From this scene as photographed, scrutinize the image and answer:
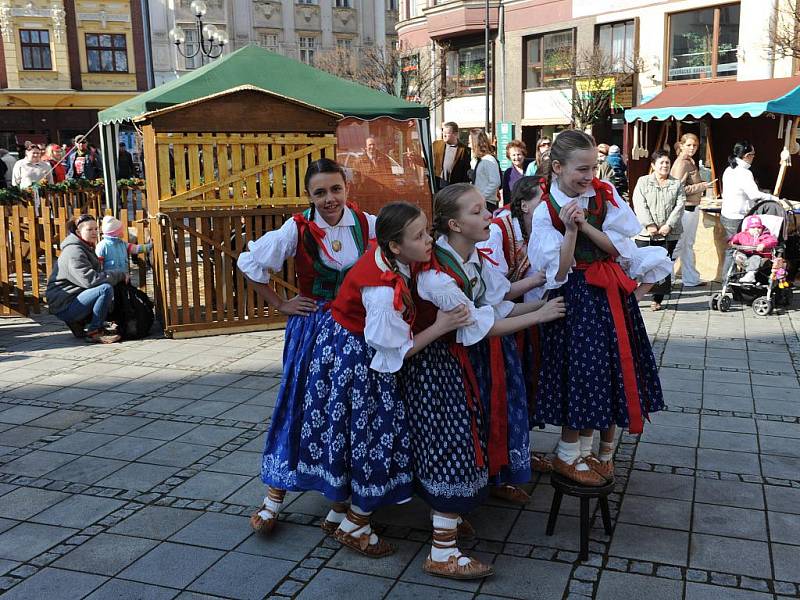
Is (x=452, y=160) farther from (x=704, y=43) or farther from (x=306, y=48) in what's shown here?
(x=306, y=48)

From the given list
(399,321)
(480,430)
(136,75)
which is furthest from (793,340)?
(136,75)

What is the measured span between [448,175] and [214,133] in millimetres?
4264

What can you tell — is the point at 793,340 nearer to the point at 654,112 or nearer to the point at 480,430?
the point at 480,430

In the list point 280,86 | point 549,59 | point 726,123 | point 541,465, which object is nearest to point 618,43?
point 549,59

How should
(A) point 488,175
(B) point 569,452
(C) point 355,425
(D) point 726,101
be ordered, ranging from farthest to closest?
(D) point 726,101 < (A) point 488,175 < (B) point 569,452 < (C) point 355,425

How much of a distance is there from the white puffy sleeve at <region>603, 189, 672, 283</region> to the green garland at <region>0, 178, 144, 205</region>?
30.8 feet

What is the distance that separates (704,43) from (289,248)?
870 inches

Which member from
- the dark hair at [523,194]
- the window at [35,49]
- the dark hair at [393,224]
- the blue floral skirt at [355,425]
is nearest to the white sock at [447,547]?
the blue floral skirt at [355,425]

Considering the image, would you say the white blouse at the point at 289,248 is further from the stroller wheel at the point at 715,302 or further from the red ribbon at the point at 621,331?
the stroller wheel at the point at 715,302

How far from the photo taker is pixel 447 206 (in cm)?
334

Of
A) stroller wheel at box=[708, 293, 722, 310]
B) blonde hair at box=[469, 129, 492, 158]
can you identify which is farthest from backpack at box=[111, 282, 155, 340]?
stroller wheel at box=[708, 293, 722, 310]

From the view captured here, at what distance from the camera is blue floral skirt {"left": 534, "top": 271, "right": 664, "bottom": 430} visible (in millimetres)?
3707

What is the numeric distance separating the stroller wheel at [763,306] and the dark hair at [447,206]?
608cm

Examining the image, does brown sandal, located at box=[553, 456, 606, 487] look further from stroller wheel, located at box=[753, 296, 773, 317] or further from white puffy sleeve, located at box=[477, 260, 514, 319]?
stroller wheel, located at box=[753, 296, 773, 317]
